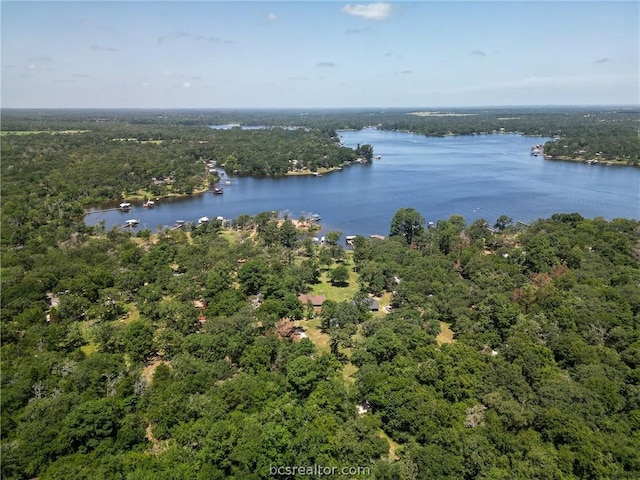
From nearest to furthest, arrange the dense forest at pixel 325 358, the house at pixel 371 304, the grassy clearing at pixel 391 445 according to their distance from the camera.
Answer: the dense forest at pixel 325 358 < the grassy clearing at pixel 391 445 < the house at pixel 371 304

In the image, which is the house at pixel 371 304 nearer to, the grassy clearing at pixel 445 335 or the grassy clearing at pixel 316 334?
the grassy clearing at pixel 316 334

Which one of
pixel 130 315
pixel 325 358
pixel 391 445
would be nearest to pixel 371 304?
pixel 325 358

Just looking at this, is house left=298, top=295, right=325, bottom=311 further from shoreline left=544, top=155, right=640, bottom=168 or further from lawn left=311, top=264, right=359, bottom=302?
shoreline left=544, top=155, right=640, bottom=168

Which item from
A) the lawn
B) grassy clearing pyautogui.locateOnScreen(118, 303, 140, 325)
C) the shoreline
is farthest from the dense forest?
the shoreline

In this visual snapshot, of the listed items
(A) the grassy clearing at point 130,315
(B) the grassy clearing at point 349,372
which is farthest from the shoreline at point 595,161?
(A) the grassy clearing at point 130,315

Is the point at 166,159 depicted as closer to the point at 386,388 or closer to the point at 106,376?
the point at 106,376
